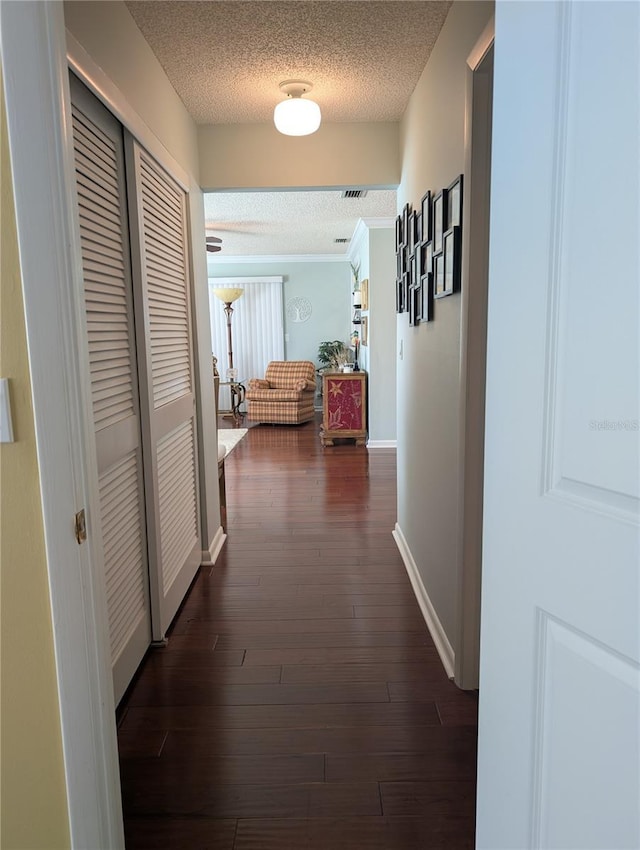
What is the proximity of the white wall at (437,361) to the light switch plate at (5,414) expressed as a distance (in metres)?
1.41

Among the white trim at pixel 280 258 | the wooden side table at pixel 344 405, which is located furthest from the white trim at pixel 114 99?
the white trim at pixel 280 258

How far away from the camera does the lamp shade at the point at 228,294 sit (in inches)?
343

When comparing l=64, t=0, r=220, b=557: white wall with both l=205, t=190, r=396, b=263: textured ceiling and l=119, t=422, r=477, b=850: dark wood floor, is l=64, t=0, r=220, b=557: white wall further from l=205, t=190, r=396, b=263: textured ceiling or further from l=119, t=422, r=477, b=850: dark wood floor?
l=205, t=190, r=396, b=263: textured ceiling

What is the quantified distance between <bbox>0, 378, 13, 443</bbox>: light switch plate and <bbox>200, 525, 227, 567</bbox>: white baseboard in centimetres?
232

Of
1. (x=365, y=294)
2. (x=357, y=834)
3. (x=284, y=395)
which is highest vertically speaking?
(x=365, y=294)

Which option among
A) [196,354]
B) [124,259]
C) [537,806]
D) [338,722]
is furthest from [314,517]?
[537,806]

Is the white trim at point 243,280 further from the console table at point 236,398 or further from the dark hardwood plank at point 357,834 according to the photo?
the dark hardwood plank at point 357,834

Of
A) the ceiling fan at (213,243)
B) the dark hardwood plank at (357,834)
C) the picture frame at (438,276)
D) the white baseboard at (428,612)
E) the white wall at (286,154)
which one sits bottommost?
the dark hardwood plank at (357,834)

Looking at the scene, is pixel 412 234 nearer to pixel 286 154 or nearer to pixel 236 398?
pixel 286 154

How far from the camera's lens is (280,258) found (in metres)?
9.02

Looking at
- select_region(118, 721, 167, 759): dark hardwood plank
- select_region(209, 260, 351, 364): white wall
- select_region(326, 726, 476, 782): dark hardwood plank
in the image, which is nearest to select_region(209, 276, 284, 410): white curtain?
select_region(209, 260, 351, 364): white wall

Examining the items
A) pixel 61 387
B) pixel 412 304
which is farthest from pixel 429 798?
pixel 412 304

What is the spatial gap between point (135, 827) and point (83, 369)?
1.24 meters

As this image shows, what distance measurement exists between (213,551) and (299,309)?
648 cm
